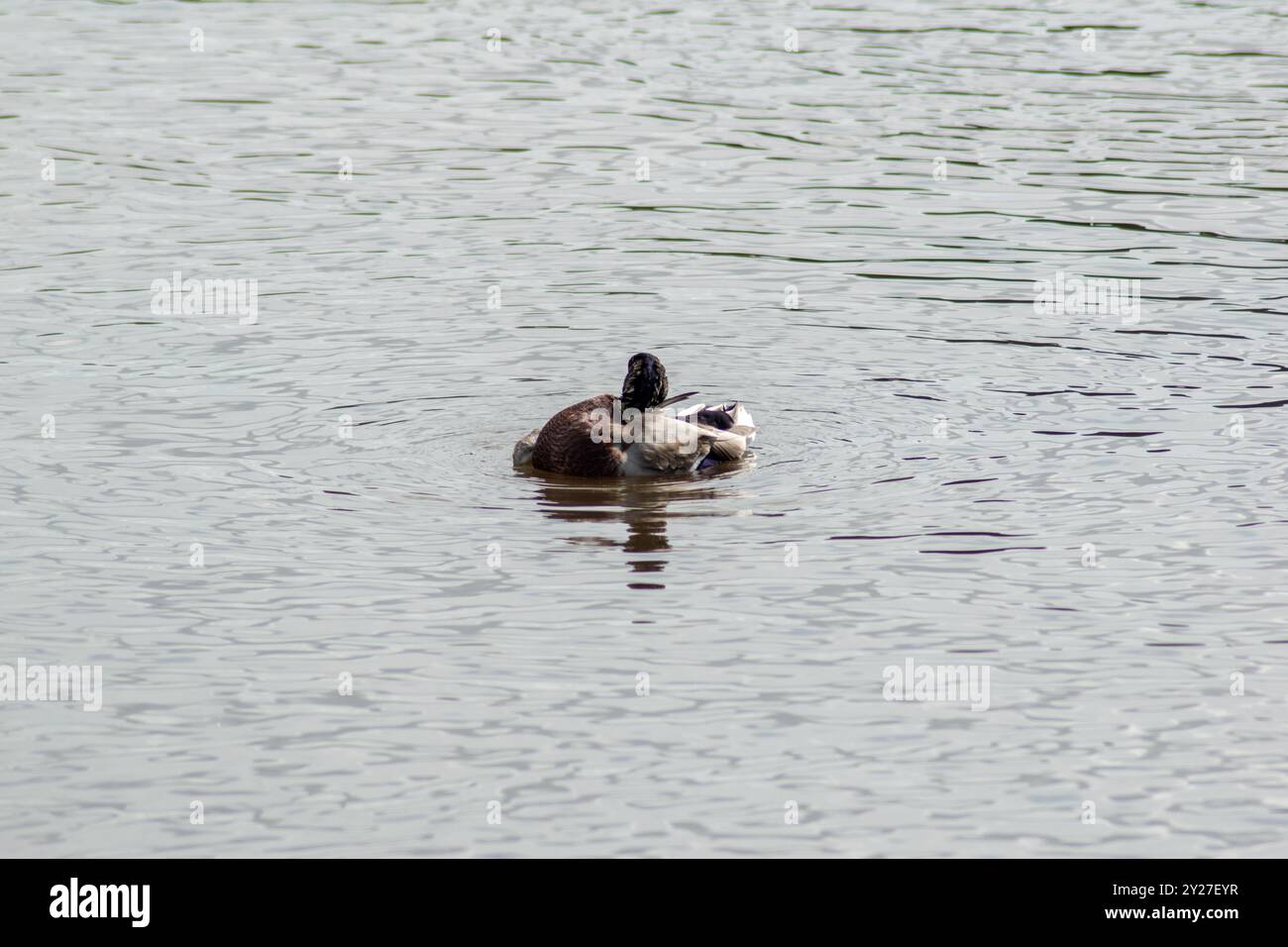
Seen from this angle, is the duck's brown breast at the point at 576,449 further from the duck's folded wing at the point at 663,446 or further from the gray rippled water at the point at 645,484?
the gray rippled water at the point at 645,484

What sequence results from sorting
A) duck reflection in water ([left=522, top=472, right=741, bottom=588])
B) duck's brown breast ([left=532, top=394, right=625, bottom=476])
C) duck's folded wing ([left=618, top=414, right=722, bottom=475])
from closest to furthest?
1. duck reflection in water ([left=522, top=472, right=741, bottom=588])
2. duck's brown breast ([left=532, top=394, right=625, bottom=476])
3. duck's folded wing ([left=618, top=414, right=722, bottom=475])

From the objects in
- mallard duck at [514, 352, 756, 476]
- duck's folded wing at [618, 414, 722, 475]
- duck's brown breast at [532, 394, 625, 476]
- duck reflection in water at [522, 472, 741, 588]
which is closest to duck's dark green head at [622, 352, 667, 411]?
mallard duck at [514, 352, 756, 476]

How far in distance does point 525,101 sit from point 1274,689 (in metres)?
17.1

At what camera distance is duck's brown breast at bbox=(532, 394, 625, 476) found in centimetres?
1363

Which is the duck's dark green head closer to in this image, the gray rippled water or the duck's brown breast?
the duck's brown breast

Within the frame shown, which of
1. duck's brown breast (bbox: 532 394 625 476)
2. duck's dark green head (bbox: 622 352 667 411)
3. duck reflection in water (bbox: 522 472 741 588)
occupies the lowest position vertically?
duck reflection in water (bbox: 522 472 741 588)

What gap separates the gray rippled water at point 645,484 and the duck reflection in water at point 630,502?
7 cm

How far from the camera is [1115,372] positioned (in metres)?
16.0

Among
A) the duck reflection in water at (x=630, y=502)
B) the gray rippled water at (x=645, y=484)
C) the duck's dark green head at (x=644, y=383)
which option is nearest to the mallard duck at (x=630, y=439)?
the duck's dark green head at (x=644, y=383)

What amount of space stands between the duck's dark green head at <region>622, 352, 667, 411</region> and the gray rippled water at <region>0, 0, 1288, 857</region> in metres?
0.64

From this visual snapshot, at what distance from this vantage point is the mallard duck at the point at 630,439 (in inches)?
539

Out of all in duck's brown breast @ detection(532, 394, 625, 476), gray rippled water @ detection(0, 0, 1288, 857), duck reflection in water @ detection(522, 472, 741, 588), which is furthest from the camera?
duck's brown breast @ detection(532, 394, 625, 476)

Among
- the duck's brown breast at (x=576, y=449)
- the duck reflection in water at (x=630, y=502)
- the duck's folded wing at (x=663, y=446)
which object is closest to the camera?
the duck reflection in water at (x=630, y=502)

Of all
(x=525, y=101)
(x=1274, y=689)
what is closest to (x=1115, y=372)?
(x=1274, y=689)
